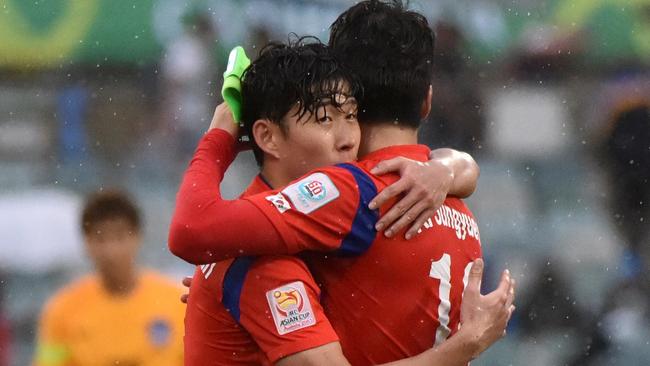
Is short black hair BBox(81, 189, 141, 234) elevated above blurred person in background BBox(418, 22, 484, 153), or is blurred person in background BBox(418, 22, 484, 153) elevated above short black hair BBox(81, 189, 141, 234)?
blurred person in background BBox(418, 22, 484, 153)

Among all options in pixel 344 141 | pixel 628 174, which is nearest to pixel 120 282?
pixel 344 141

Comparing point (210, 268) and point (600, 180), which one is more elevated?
point (210, 268)

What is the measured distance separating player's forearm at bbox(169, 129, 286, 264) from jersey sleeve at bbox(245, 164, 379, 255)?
0.08ft

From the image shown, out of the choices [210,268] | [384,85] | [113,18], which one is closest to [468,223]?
[384,85]

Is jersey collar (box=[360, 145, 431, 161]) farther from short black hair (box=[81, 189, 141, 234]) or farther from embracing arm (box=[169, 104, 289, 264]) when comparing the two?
short black hair (box=[81, 189, 141, 234])

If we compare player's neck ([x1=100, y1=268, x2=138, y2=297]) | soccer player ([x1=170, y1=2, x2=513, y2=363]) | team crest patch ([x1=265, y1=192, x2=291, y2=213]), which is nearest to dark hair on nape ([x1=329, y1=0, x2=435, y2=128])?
soccer player ([x1=170, y1=2, x2=513, y2=363])

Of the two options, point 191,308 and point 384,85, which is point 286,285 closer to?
point 191,308

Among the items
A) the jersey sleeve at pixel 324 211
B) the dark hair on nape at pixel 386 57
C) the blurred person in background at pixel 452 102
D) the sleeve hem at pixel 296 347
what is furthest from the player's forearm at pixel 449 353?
the blurred person in background at pixel 452 102

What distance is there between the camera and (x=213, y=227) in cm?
224

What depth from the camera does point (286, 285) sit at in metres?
2.27

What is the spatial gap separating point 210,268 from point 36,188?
144 inches

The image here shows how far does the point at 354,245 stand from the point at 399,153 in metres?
0.26

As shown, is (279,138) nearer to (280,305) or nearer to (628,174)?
(280,305)

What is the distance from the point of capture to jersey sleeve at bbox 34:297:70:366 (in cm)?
479
